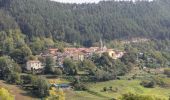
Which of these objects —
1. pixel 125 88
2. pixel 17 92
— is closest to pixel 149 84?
pixel 125 88

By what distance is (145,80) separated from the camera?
2687 inches

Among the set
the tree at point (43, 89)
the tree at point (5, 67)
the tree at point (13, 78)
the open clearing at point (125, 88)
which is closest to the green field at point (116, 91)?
the open clearing at point (125, 88)

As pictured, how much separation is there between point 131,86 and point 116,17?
56.6 metres

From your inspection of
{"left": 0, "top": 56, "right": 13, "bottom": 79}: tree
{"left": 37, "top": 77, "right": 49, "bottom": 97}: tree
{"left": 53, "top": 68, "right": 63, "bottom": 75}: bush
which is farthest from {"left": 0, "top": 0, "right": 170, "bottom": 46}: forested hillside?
{"left": 37, "top": 77, "right": 49, "bottom": 97}: tree

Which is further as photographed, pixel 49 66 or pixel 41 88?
pixel 49 66

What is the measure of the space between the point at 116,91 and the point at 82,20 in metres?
53.5

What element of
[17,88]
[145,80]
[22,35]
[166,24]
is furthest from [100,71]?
[166,24]

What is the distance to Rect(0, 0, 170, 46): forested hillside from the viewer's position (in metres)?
102

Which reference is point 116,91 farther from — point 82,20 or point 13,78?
point 82,20

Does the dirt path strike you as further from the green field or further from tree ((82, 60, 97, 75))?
tree ((82, 60, 97, 75))

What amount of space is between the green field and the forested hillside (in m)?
32.1

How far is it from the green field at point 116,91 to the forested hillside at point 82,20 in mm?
32054

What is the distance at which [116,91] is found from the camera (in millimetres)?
61719

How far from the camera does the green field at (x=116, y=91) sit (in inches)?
2303
